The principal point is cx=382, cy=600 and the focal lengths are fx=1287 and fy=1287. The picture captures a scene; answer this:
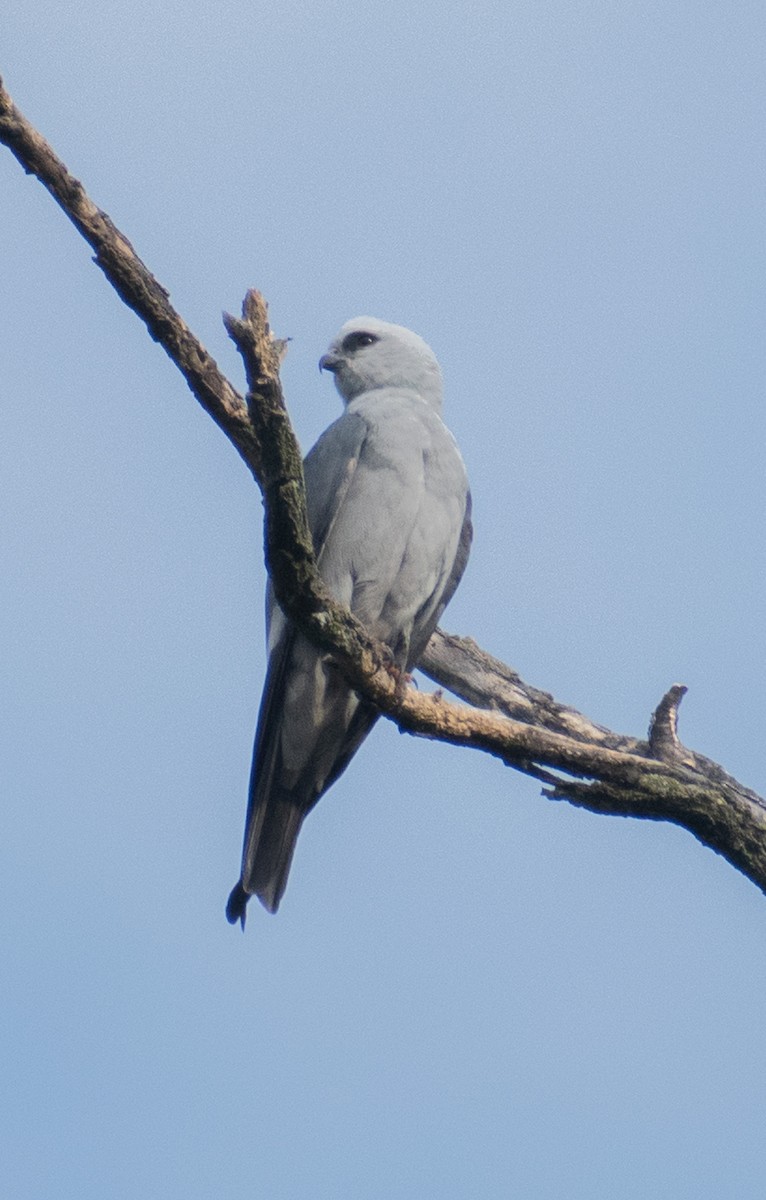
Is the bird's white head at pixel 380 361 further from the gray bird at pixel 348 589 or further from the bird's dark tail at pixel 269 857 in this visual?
the bird's dark tail at pixel 269 857

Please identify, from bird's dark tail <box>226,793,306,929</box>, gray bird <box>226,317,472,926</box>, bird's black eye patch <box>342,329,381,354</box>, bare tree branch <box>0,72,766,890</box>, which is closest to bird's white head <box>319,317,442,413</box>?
bird's black eye patch <box>342,329,381,354</box>

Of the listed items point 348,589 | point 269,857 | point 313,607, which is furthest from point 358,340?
point 313,607

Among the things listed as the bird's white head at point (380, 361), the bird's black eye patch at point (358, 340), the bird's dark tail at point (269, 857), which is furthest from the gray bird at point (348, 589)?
the bird's black eye patch at point (358, 340)

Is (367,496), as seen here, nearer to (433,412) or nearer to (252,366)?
(433,412)

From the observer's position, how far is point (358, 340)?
7.98m

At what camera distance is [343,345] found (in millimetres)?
8055

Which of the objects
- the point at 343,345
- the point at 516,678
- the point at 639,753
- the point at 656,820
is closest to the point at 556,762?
the point at 656,820

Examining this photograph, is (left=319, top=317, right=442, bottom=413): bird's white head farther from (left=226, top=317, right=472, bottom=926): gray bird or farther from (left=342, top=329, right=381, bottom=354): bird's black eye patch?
(left=226, top=317, right=472, bottom=926): gray bird

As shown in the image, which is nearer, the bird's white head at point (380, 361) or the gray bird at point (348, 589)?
the gray bird at point (348, 589)

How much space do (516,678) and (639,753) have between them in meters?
1.21

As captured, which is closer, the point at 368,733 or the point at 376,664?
the point at 376,664

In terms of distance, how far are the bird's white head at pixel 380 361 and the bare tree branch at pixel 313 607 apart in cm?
284

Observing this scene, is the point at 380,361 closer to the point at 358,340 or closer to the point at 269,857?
the point at 358,340

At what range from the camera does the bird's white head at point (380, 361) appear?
7.50m
